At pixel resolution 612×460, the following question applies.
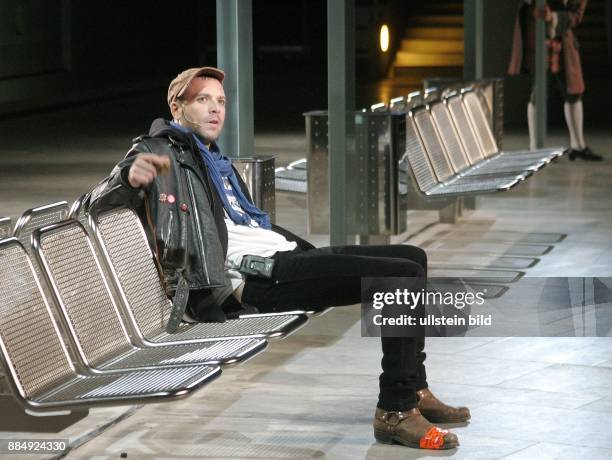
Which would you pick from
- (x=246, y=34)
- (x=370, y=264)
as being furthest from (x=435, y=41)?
(x=370, y=264)

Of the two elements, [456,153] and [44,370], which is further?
[456,153]

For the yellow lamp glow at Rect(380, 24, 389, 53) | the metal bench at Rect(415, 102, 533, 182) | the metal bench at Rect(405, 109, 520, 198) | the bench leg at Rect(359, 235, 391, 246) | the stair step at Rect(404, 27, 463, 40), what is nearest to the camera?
the metal bench at Rect(405, 109, 520, 198)

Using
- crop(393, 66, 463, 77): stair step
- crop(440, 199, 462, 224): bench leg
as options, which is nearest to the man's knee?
crop(440, 199, 462, 224): bench leg

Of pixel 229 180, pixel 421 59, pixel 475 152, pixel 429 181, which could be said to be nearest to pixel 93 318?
pixel 229 180

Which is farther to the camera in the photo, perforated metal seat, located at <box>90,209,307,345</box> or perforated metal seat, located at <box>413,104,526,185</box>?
perforated metal seat, located at <box>413,104,526,185</box>

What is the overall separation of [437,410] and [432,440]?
1.09 feet

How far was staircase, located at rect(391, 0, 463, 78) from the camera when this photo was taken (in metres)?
29.4

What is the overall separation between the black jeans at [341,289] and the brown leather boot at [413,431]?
36 mm

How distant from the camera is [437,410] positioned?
5.65 m

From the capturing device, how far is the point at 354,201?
867 centimetres

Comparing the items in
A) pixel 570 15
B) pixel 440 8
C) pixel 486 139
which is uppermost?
pixel 570 15

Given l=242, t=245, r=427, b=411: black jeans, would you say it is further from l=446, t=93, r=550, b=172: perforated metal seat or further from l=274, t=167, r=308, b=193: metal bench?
l=446, t=93, r=550, b=172: perforated metal seat

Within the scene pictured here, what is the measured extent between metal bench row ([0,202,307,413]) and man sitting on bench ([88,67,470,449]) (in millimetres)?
Result: 113

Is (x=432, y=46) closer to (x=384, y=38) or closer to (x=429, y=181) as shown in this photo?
(x=384, y=38)
